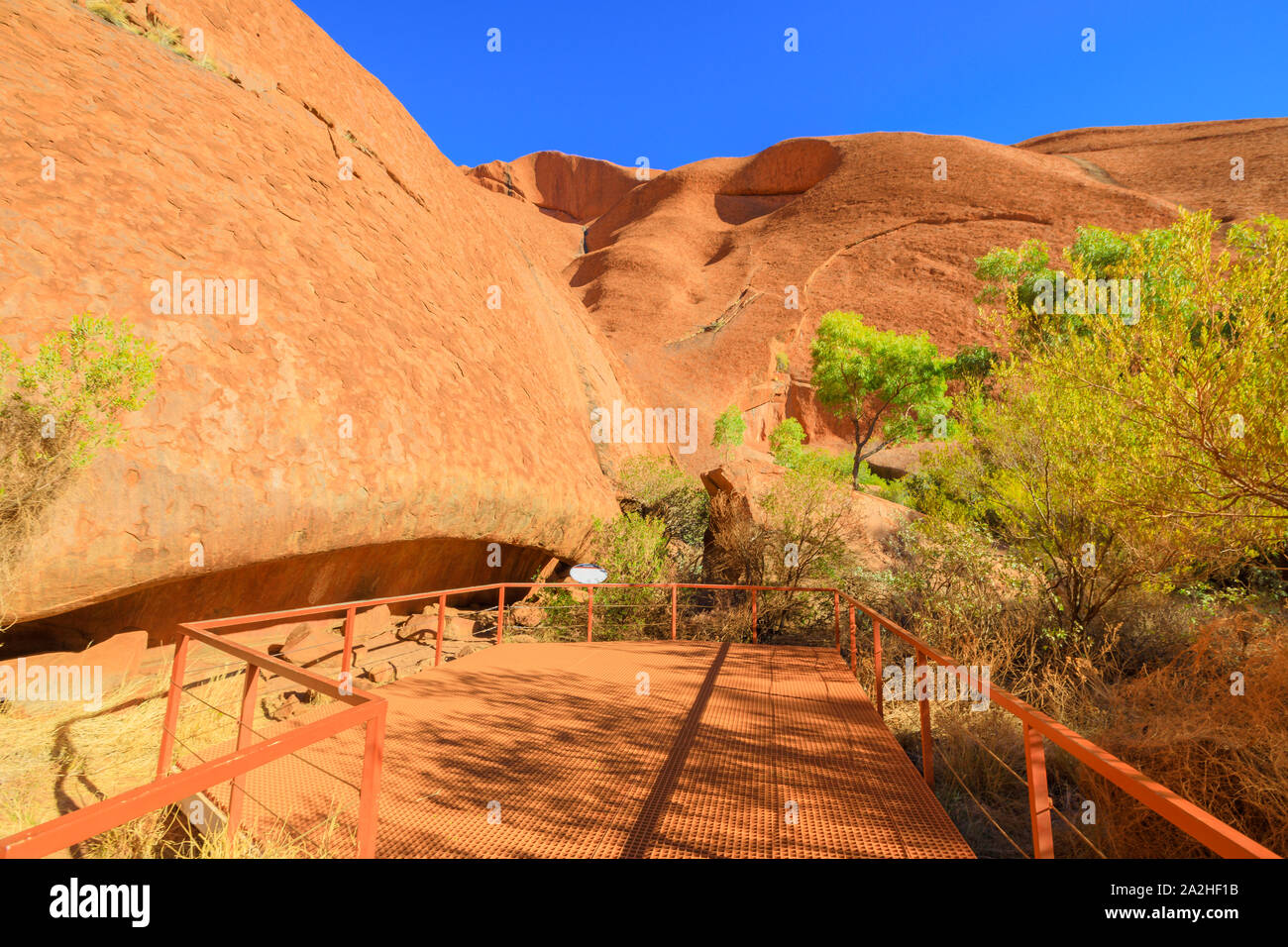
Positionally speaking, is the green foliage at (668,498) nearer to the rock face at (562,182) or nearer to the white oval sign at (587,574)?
the white oval sign at (587,574)

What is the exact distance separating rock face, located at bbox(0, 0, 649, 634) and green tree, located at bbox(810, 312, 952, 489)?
19.6 m

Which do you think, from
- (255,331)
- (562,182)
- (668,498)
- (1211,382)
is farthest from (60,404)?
(562,182)

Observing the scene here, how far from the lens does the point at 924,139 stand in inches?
2002

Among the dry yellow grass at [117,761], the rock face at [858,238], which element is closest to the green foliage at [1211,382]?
the dry yellow grass at [117,761]

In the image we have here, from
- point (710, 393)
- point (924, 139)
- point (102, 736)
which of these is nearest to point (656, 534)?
point (102, 736)

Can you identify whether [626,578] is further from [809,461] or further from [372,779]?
[372,779]

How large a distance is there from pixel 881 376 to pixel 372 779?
27.5 metres

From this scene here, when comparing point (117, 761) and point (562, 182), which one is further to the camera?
point (562, 182)

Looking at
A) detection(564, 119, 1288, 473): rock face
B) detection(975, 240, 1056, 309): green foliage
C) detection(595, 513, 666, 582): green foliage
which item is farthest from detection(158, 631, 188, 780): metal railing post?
detection(564, 119, 1288, 473): rock face

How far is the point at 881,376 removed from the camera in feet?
87.4

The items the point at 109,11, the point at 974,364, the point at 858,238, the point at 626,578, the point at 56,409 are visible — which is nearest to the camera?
the point at 56,409

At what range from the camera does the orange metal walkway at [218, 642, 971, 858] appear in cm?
304
